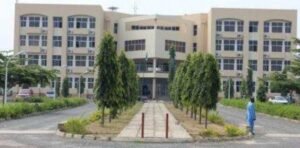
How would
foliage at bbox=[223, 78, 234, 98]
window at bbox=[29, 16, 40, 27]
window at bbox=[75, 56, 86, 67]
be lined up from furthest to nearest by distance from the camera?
window at bbox=[75, 56, 86, 67] → window at bbox=[29, 16, 40, 27] → foliage at bbox=[223, 78, 234, 98]

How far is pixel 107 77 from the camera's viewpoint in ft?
101

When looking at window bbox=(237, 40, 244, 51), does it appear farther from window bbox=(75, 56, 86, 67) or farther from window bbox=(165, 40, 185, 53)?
window bbox=(75, 56, 86, 67)

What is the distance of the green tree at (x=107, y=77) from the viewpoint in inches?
1206

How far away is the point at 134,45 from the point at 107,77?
250 ft

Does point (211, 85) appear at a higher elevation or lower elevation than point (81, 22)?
lower

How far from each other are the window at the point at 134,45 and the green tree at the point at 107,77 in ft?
245

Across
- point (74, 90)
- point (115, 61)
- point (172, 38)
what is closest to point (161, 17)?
point (172, 38)

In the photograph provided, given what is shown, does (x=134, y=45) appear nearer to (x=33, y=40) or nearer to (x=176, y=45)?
(x=176, y=45)

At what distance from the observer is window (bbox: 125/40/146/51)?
106 meters

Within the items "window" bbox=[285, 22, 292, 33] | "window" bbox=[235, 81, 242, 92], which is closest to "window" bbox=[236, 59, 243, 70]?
"window" bbox=[235, 81, 242, 92]

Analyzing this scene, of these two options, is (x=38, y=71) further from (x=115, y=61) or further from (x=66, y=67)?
(x=66, y=67)

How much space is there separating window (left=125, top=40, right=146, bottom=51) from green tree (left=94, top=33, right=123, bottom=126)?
2941 inches

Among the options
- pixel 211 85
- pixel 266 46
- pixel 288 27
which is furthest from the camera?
pixel 266 46

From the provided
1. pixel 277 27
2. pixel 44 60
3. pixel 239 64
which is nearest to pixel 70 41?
pixel 44 60
